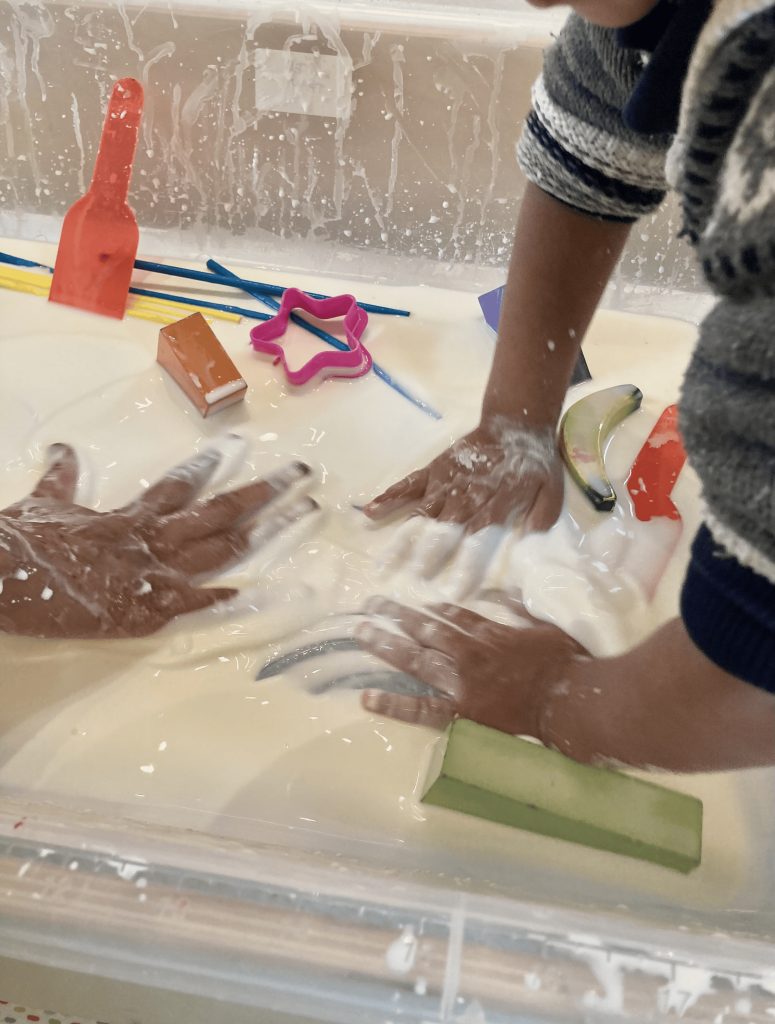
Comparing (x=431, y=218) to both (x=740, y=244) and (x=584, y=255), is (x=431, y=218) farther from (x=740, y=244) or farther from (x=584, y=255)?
(x=740, y=244)

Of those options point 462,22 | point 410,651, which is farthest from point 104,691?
point 462,22

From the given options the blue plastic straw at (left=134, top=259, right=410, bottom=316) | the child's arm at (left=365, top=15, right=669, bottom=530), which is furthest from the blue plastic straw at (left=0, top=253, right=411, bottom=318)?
the child's arm at (left=365, top=15, right=669, bottom=530)

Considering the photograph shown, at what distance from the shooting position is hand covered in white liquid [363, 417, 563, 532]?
2.65ft

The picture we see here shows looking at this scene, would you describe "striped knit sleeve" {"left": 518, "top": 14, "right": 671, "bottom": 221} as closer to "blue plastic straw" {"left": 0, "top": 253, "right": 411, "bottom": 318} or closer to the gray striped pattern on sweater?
the gray striped pattern on sweater

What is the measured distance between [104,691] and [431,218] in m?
0.74

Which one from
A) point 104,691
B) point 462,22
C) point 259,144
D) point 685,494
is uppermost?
point 462,22

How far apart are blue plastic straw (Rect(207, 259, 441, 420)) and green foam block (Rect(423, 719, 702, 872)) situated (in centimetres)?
43

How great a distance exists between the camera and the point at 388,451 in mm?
885

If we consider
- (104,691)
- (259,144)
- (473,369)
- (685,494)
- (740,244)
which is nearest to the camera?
(740,244)

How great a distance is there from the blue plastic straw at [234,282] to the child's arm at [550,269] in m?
0.24

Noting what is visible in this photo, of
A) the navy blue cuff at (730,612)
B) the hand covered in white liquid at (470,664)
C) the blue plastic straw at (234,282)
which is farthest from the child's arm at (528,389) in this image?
the navy blue cuff at (730,612)

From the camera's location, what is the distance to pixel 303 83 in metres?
1.04

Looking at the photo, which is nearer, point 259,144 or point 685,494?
point 685,494

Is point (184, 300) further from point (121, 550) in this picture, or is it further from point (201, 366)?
point (121, 550)
